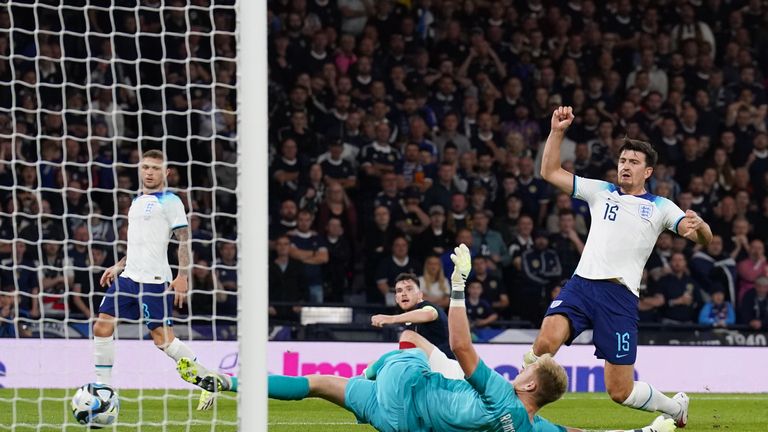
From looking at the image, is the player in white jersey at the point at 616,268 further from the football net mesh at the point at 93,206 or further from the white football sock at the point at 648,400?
the football net mesh at the point at 93,206

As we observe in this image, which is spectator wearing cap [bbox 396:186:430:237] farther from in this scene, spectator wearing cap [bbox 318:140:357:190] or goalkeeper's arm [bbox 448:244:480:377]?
goalkeeper's arm [bbox 448:244:480:377]

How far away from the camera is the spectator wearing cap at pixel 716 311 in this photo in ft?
56.0

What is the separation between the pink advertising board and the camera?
13.3m

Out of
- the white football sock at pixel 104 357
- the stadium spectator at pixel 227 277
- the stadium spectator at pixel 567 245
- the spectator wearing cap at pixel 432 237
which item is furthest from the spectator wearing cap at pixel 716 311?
the white football sock at pixel 104 357

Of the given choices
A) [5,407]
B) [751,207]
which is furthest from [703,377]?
[5,407]

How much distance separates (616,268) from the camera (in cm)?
919

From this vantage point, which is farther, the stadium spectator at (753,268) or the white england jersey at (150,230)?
the stadium spectator at (753,268)

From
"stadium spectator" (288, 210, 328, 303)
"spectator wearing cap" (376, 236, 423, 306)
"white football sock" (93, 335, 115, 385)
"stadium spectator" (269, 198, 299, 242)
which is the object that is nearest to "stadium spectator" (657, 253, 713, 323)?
"spectator wearing cap" (376, 236, 423, 306)

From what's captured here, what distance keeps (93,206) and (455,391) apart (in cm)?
857

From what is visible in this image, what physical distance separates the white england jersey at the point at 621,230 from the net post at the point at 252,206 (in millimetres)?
3224

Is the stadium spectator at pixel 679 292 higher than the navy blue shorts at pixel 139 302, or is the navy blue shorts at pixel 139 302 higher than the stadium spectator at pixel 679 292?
the navy blue shorts at pixel 139 302

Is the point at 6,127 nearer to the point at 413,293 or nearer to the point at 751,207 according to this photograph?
the point at 413,293

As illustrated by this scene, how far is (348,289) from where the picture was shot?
16859 millimetres

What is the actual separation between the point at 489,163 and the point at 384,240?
208 centimetres
